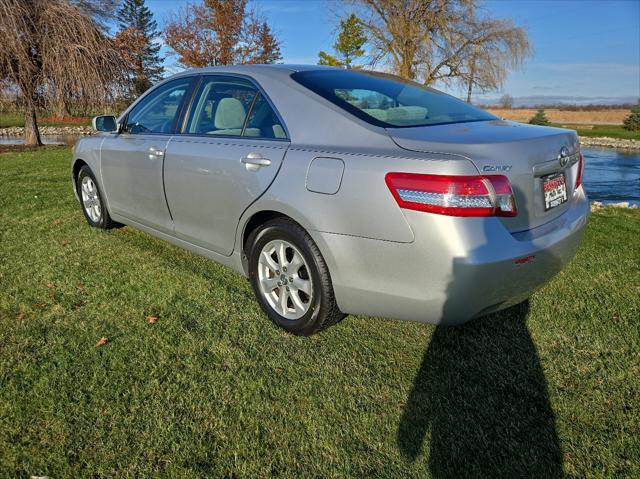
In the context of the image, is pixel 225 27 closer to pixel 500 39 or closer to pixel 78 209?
pixel 500 39

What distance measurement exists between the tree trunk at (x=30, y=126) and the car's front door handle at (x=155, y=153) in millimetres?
15806

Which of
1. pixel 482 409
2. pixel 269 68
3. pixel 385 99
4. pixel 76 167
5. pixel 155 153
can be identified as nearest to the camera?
pixel 482 409

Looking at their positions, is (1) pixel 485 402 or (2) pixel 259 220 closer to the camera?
(1) pixel 485 402

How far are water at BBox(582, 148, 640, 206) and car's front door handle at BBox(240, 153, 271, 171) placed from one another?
31.9ft

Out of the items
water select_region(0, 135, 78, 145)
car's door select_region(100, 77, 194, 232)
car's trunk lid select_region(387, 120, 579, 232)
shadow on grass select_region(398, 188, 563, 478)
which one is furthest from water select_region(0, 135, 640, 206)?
water select_region(0, 135, 78, 145)

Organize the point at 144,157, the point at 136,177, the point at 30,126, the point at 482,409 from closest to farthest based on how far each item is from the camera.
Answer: the point at 482,409, the point at 144,157, the point at 136,177, the point at 30,126

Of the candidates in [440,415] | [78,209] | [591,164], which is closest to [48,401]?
[440,415]

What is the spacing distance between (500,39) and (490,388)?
2824 cm

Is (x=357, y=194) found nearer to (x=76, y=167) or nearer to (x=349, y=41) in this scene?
(x=76, y=167)

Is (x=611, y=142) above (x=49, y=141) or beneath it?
beneath

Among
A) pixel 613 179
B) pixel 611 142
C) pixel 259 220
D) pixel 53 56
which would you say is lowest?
pixel 611 142

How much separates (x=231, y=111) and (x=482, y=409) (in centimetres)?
247

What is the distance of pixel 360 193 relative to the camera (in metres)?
2.32

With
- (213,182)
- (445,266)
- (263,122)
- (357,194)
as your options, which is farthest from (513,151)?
(213,182)
